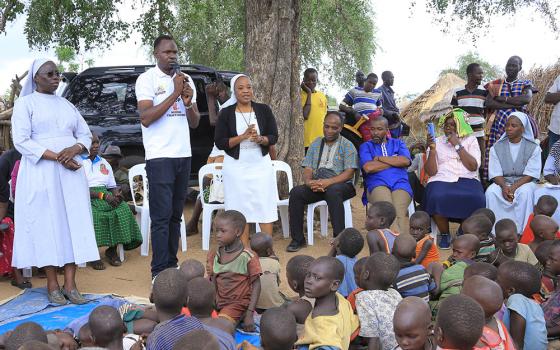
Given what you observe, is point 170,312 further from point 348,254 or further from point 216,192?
point 216,192

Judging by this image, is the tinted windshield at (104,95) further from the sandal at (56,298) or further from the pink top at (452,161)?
the pink top at (452,161)

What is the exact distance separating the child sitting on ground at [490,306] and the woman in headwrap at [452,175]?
3758 mm

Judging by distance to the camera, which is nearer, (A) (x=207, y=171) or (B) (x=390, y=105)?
(A) (x=207, y=171)

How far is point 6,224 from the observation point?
573 centimetres

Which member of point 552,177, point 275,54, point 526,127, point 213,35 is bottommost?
point 552,177

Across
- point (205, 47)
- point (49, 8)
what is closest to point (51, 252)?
point (49, 8)

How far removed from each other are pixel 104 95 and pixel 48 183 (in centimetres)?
419

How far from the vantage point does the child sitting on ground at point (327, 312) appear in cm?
338

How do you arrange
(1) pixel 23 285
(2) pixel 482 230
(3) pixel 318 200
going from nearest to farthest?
(2) pixel 482 230, (1) pixel 23 285, (3) pixel 318 200

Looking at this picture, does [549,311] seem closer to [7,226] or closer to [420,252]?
[420,252]

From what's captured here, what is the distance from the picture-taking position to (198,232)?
783 cm

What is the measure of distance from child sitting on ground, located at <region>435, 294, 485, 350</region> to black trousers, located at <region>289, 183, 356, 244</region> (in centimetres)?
388

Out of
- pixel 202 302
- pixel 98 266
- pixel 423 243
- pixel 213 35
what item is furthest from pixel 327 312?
pixel 213 35

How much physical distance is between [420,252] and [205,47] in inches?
470
